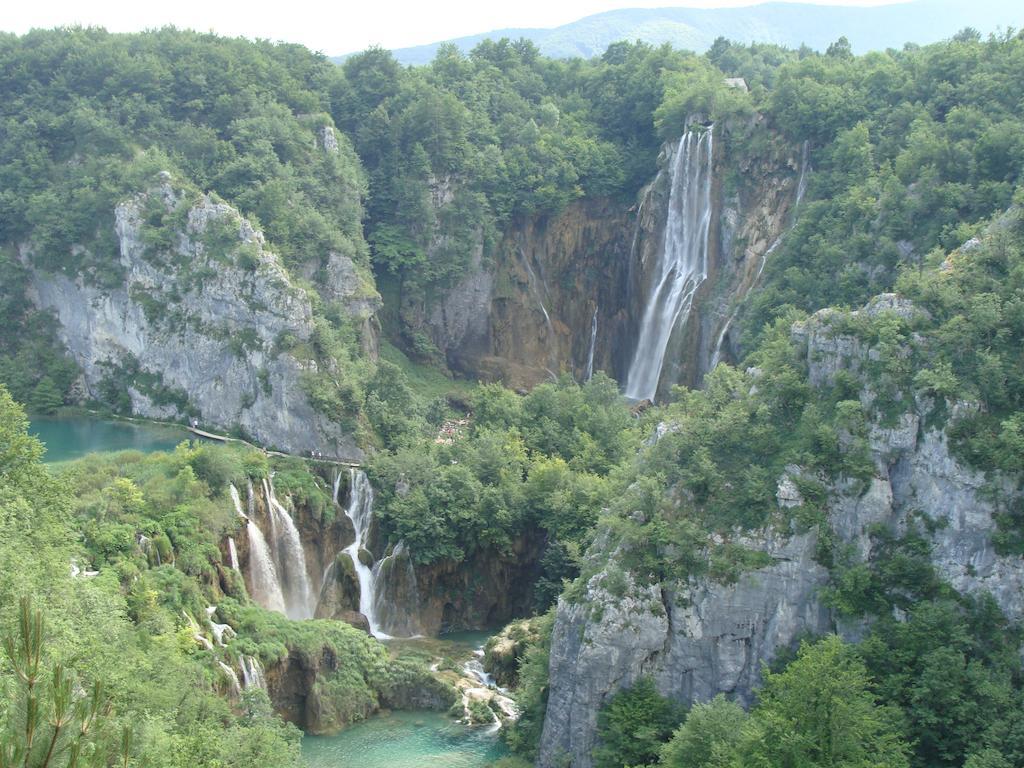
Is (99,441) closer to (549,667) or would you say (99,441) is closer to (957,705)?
(549,667)

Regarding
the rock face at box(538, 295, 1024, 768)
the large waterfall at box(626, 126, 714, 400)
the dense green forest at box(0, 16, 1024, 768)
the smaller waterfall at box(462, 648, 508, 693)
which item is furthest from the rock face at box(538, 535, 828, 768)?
the large waterfall at box(626, 126, 714, 400)

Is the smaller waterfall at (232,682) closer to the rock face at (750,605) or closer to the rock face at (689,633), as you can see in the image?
the rock face at (750,605)

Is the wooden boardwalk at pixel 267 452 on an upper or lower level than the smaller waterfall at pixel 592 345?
lower

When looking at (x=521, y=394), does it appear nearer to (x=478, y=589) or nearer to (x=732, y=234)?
(x=732, y=234)

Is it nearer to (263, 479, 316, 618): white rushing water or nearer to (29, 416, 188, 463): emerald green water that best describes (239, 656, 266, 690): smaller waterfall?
(263, 479, 316, 618): white rushing water

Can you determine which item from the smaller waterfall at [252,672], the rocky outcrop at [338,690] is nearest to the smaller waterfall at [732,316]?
the rocky outcrop at [338,690]

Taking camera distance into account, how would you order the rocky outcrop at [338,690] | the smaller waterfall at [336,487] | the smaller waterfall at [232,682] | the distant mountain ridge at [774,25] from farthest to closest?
the distant mountain ridge at [774,25] < the smaller waterfall at [336,487] < the rocky outcrop at [338,690] < the smaller waterfall at [232,682]

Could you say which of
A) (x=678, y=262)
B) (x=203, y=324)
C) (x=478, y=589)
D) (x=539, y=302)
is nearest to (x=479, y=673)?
(x=478, y=589)
